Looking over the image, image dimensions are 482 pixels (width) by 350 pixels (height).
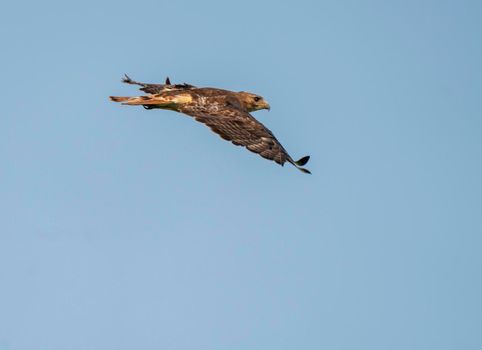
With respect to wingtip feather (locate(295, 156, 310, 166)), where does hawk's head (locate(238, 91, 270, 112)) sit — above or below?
above

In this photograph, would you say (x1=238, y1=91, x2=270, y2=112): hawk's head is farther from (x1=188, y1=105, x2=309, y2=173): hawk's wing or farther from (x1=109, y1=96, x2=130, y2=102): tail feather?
(x1=109, y1=96, x2=130, y2=102): tail feather

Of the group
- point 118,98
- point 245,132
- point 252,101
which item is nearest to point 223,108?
point 245,132

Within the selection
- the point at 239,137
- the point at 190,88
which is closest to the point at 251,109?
the point at 190,88

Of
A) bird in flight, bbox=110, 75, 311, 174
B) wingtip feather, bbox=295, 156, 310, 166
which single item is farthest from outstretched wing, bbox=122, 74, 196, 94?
wingtip feather, bbox=295, 156, 310, 166

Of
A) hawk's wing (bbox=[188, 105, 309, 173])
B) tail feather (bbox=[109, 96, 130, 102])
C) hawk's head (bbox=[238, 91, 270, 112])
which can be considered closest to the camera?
hawk's wing (bbox=[188, 105, 309, 173])

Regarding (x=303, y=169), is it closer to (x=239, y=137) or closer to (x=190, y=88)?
(x=239, y=137)

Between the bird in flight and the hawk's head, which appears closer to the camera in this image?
the bird in flight

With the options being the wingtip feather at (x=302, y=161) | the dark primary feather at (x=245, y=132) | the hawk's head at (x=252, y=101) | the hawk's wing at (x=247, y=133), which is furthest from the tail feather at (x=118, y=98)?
the wingtip feather at (x=302, y=161)

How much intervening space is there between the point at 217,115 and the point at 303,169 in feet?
11.9

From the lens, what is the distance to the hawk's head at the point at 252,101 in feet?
133

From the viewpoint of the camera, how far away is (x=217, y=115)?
3634cm

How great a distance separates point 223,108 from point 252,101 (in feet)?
12.1

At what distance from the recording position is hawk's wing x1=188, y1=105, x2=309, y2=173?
112ft

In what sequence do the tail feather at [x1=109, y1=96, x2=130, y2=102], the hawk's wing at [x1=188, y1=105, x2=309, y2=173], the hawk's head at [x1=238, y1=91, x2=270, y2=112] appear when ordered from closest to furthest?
the hawk's wing at [x1=188, y1=105, x2=309, y2=173]
the tail feather at [x1=109, y1=96, x2=130, y2=102]
the hawk's head at [x1=238, y1=91, x2=270, y2=112]
